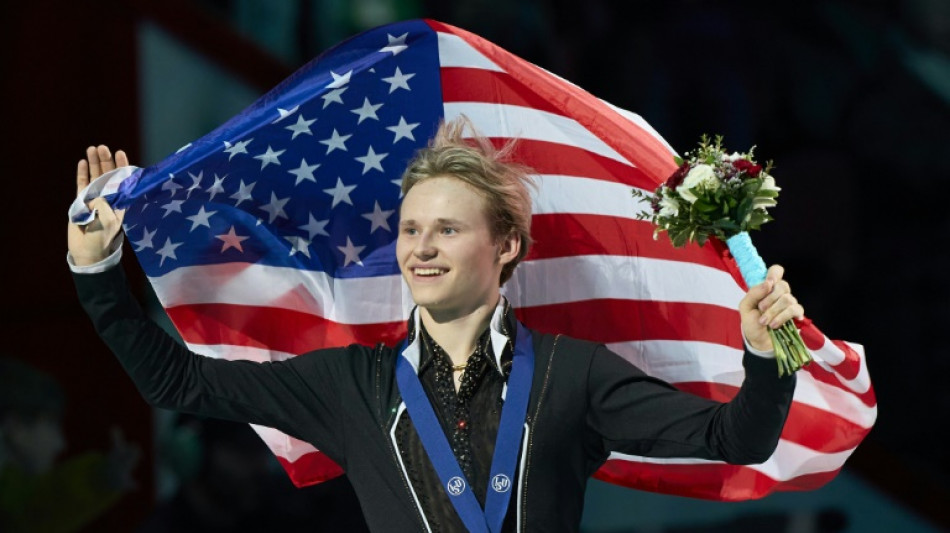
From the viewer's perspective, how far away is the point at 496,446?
3307mm

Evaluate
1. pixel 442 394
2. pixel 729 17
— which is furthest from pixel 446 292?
pixel 729 17

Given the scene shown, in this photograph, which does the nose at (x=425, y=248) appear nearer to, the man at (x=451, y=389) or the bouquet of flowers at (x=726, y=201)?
the man at (x=451, y=389)

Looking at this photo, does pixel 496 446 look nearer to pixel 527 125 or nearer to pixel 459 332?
pixel 459 332

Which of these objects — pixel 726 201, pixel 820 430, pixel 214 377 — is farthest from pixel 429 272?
pixel 820 430

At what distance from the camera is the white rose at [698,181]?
10.7 feet

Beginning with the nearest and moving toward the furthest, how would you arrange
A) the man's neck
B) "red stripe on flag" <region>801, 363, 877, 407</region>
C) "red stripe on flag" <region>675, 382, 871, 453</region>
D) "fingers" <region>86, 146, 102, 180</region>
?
the man's neck → "fingers" <region>86, 146, 102, 180</region> → "red stripe on flag" <region>801, 363, 877, 407</region> → "red stripe on flag" <region>675, 382, 871, 453</region>

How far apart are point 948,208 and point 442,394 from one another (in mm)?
4461

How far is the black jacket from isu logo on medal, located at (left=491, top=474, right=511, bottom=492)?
39 mm

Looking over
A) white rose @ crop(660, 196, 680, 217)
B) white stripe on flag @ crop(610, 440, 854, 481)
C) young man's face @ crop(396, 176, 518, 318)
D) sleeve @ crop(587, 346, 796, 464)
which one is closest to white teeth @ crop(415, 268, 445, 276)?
young man's face @ crop(396, 176, 518, 318)

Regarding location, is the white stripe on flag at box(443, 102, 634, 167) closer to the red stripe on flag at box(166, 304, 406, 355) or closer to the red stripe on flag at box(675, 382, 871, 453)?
the red stripe on flag at box(166, 304, 406, 355)

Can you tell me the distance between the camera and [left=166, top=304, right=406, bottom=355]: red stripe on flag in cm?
407

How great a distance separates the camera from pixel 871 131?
7293mm

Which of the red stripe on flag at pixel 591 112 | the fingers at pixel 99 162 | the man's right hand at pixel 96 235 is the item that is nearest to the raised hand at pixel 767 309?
the red stripe on flag at pixel 591 112

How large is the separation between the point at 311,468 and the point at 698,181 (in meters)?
1.44
